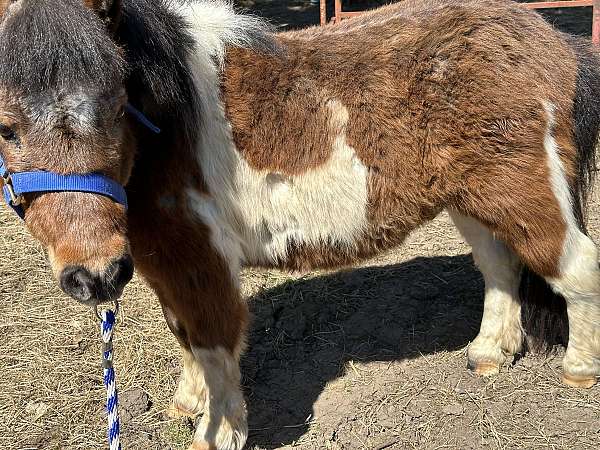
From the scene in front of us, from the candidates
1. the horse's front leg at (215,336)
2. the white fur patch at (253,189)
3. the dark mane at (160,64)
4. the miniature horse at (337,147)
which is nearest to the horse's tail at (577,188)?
the miniature horse at (337,147)

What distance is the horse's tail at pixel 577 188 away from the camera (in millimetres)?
2975

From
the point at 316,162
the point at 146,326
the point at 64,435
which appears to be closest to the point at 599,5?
the point at 316,162

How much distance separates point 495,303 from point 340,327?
37.2 inches

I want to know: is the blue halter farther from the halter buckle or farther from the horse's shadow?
the horse's shadow

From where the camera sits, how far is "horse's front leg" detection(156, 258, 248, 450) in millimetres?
2727

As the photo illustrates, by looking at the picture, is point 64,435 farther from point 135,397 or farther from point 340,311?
point 340,311

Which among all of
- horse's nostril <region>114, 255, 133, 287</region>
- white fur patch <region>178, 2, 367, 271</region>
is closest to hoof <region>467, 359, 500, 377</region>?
white fur patch <region>178, 2, 367, 271</region>

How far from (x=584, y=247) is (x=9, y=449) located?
2933 mm

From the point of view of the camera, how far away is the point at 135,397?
3387 millimetres

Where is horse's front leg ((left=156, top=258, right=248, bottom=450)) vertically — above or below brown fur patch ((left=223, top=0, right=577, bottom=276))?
Result: below

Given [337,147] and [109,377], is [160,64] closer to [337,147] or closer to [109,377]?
[337,147]

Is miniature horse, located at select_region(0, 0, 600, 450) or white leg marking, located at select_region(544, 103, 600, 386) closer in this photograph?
miniature horse, located at select_region(0, 0, 600, 450)

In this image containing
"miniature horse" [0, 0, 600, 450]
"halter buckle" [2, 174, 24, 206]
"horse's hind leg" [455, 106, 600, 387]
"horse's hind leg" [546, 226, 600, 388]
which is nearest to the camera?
"halter buckle" [2, 174, 24, 206]

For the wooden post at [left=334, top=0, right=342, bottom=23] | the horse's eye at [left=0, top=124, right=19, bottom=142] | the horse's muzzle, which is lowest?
the wooden post at [left=334, top=0, right=342, bottom=23]
